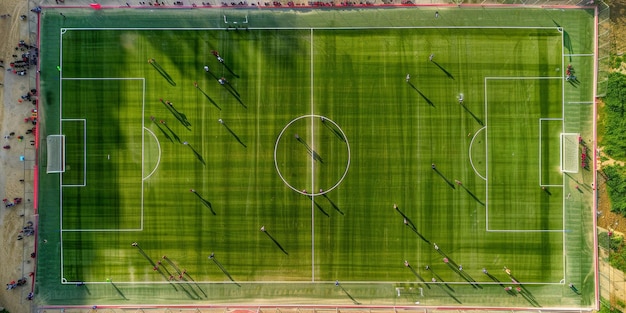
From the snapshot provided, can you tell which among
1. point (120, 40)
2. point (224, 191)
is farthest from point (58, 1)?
point (224, 191)

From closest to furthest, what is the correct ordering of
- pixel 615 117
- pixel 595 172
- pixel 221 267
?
pixel 615 117 → pixel 595 172 → pixel 221 267

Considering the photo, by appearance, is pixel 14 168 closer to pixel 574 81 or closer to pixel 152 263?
pixel 152 263

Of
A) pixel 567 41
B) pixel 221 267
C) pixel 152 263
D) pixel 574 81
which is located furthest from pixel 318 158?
pixel 567 41

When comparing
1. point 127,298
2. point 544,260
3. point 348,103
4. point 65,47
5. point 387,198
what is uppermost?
point 65,47

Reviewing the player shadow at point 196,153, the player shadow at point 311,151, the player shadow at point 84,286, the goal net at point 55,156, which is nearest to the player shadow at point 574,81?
the player shadow at point 311,151

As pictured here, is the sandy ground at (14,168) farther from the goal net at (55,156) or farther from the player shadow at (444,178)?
the player shadow at (444,178)

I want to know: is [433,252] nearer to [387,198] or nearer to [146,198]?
[387,198]
